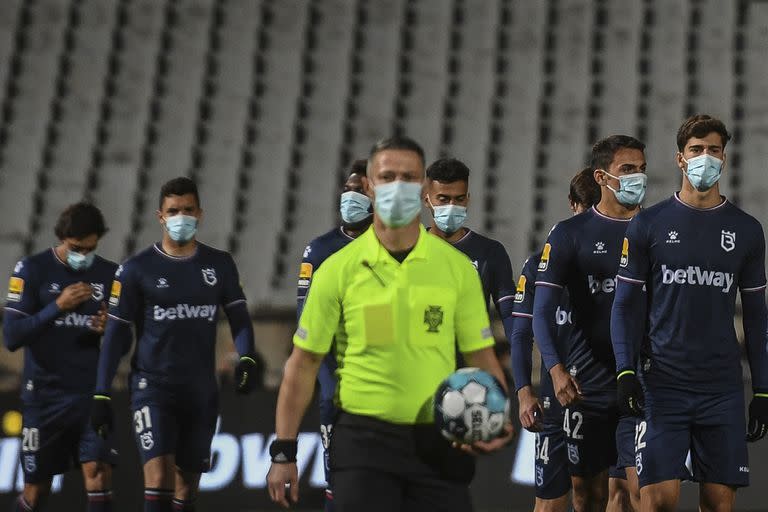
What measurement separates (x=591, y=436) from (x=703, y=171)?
1787 mm

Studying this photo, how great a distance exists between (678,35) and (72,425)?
9778mm

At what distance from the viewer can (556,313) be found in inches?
283

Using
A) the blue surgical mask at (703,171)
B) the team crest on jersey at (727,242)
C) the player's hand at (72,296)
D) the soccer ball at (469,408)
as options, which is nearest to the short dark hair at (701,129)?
the blue surgical mask at (703,171)

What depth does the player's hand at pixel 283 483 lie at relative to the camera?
15.1ft

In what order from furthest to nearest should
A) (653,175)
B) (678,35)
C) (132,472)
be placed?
(678,35) → (653,175) → (132,472)

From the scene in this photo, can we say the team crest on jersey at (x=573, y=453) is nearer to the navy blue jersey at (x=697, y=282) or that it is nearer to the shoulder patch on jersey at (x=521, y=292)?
the shoulder patch on jersey at (x=521, y=292)

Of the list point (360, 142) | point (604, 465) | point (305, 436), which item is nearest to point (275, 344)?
point (305, 436)

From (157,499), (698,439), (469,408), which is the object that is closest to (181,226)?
(157,499)

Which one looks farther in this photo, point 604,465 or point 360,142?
point 360,142

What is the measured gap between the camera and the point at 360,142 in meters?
15.8

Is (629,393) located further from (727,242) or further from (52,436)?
(52,436)

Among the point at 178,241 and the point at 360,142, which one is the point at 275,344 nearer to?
the point at 360,142

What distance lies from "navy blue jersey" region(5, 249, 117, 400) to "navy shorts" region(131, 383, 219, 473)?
1.25 m

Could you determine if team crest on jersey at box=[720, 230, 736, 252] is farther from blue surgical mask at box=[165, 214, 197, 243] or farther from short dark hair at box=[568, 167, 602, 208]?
blue surgical mask at box=[165, 214, 197, 243]
